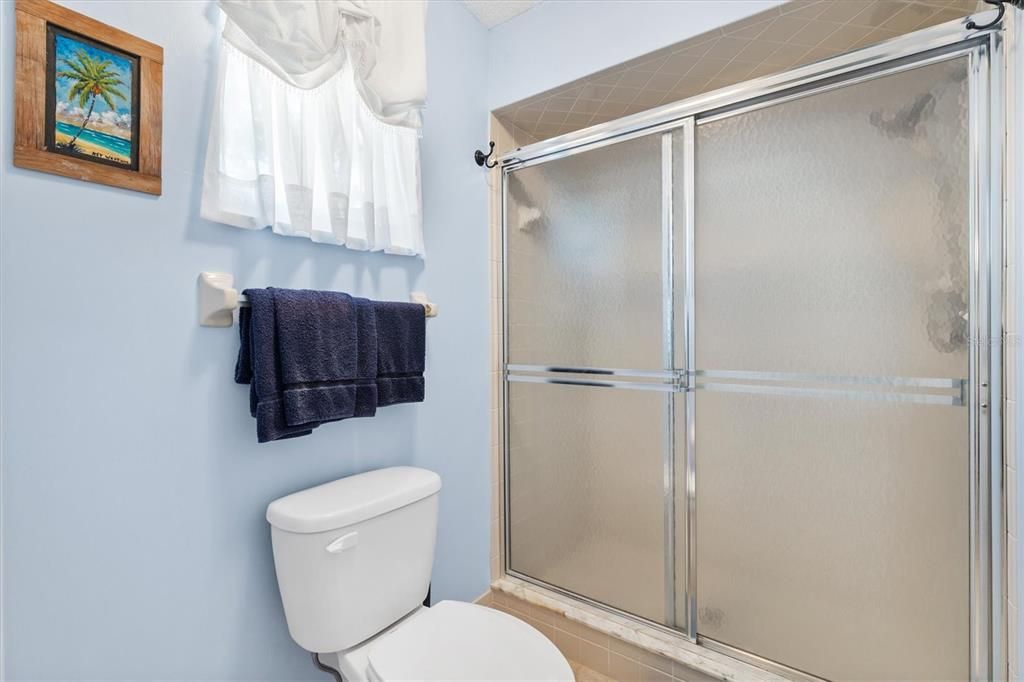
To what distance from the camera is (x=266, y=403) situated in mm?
1012

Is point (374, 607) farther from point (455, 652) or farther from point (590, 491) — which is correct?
point (590, 491)

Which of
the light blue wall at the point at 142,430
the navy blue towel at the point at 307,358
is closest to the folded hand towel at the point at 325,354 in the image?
the navy blue towel at the point at 307,358

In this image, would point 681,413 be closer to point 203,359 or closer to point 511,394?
point 511,394

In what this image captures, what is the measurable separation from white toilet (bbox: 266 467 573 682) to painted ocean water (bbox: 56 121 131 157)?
802 millimetres

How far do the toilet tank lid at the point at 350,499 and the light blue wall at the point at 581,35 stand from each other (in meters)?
1.39

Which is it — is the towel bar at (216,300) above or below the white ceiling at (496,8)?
below

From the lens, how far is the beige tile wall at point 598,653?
1.42m

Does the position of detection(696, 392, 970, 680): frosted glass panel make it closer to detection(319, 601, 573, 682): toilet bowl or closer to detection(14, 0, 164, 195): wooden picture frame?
detection(319, 601, 573, 682): toilet bowl

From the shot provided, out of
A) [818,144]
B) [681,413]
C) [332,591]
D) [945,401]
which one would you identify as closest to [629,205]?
[818,144]

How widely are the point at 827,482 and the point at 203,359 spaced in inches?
62.2

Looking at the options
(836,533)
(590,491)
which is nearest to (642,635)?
(590,491)

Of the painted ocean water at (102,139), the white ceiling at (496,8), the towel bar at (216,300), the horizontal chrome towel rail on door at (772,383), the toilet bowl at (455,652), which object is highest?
the white ceiling at (496,8)

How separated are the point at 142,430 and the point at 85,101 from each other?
2.06 ft

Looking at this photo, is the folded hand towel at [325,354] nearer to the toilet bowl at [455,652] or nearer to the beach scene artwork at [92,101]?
the beach scene artwork at [92,101]
